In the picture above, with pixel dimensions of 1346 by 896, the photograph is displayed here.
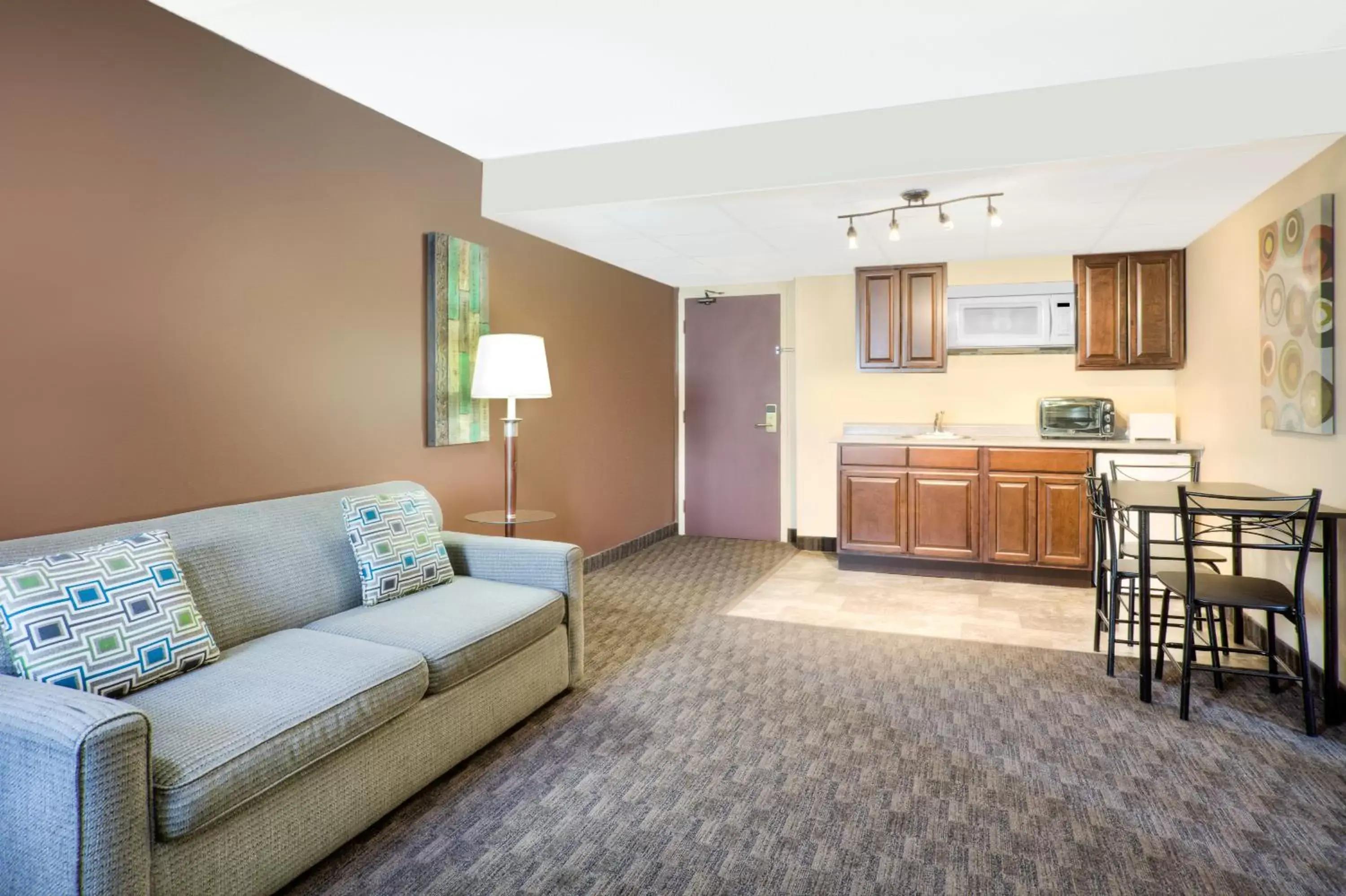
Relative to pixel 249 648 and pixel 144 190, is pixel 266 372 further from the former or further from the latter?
pixel 249 648

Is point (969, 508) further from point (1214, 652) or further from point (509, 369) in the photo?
point (509, 369)

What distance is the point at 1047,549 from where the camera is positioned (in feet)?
16.0

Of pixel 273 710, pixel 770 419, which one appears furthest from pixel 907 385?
pixel 273 710

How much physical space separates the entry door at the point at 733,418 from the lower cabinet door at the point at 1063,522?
6.89 ft

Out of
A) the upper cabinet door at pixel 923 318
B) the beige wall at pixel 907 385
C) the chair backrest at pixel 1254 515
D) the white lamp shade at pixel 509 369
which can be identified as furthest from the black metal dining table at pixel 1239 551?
the white lamp shade at pixel 509 369

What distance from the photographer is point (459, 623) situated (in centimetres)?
253

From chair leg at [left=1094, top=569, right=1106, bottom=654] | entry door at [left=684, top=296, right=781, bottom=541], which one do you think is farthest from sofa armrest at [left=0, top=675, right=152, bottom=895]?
entry door at [left=684, top=296, right=781, bottom=541]

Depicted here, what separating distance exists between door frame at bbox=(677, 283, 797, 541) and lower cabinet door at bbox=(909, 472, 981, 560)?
4.29ft

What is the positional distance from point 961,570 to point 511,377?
3.29 metres

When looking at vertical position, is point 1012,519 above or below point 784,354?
below

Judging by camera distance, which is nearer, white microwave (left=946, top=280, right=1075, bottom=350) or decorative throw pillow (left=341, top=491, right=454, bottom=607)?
decorative throw pillow (left=341, top=491, right=454, bottom=607)

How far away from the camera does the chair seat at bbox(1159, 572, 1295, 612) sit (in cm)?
269

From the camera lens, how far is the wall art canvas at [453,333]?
12.0ft

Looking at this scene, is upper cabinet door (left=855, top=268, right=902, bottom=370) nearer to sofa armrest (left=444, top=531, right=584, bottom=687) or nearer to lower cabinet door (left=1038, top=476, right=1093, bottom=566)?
lower cabinet door (left=1038, top=476, right=1093, bottom=566)
